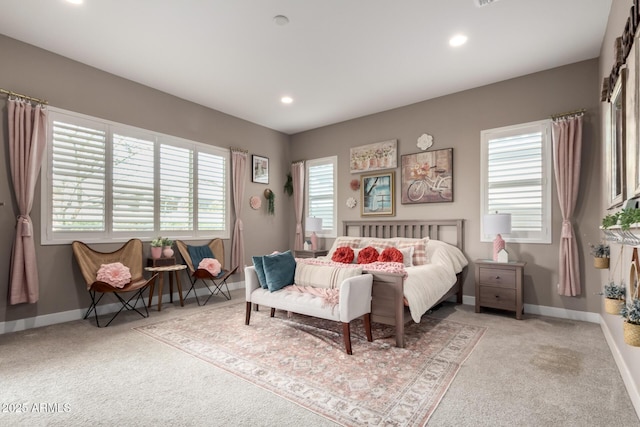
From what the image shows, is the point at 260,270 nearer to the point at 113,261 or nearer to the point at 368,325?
the point at 368,325

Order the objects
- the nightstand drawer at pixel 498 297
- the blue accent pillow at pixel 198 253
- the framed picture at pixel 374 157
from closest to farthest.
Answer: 1. the nightstand drawer at pixel 498 297
2. the blue accent pillow at pixel 198 253
3. the framed picture at pixel 374 157

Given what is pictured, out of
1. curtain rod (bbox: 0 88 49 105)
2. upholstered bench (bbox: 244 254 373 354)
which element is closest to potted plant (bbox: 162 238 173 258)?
upholstered bench (bbox: 244 254 373 354)

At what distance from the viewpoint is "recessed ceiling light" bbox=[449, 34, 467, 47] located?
129 inches

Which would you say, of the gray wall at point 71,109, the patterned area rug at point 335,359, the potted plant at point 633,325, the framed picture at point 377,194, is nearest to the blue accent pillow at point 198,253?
the gray wall at point 71,109

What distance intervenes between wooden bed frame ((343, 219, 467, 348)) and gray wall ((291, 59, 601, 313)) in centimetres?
14

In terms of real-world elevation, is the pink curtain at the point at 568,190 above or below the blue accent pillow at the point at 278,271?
above

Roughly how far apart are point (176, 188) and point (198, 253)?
3.40 ft

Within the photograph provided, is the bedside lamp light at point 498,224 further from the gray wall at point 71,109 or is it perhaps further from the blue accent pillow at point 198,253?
the gray wall at point 71,109

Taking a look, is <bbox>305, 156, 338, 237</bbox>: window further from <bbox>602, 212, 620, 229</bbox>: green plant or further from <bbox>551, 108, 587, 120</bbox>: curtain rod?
<bbox>602, 212, 620, 229</bbox>: green plant

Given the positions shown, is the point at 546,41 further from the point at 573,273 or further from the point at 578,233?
the point at 573,273

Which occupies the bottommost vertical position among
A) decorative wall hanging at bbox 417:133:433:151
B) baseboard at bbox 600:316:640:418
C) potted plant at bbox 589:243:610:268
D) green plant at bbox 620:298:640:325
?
baseboard at bbox 600:316:640:418

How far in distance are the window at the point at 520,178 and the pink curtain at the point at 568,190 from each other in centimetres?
19

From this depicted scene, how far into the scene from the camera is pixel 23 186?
3359 millimetres

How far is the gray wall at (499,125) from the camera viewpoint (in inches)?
147
